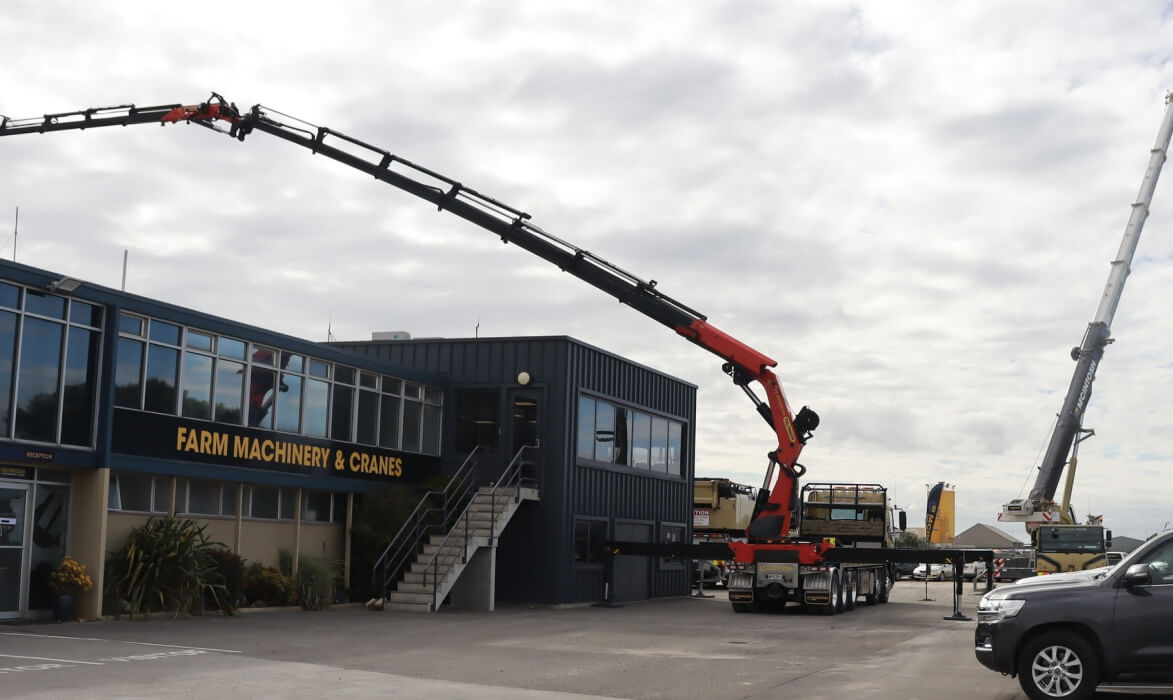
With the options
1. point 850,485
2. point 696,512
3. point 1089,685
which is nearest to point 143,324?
point 1089,685

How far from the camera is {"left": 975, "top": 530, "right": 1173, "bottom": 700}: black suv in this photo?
448 inches

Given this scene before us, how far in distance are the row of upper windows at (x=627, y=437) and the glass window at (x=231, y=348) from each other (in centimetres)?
914

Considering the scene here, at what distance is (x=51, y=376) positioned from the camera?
19.5m

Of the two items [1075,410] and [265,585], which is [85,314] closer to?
[265,585]

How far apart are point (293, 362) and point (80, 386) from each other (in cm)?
562

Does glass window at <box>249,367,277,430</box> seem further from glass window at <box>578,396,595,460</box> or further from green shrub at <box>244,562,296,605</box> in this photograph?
glass window at <box>578,396,595,460</box>

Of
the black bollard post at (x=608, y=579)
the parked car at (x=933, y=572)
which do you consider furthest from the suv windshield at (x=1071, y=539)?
the parked car at (x=933, y=572)

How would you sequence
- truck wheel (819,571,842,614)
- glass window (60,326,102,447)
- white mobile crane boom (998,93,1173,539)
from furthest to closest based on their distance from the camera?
1. white mobile crane boom (998,93,1173,539)
2. truck wheel (819,571,842,614)
3. glass window (60,326,102,447)

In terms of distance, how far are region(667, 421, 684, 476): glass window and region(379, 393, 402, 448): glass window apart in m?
9.95

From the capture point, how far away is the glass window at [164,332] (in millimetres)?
21609

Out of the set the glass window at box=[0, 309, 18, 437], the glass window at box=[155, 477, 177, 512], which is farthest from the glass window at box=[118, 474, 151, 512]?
the glass window at box=[0, 309, 18, 437]

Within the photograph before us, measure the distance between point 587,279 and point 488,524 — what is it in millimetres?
6120

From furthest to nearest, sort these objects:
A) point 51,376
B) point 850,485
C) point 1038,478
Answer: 1. point 1038,478
2. point 850,485
3. point 51,376

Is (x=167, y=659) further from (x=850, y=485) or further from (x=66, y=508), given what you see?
(x=850, y=485)
